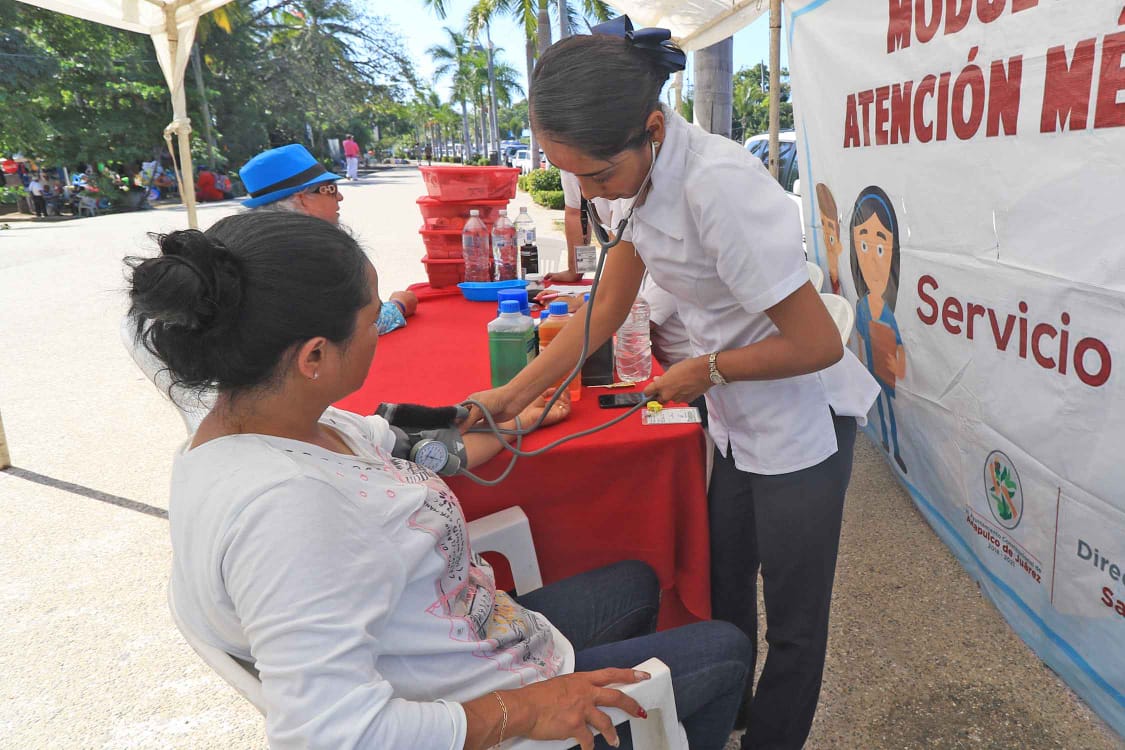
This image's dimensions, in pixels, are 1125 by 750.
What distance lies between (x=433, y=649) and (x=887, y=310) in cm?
271

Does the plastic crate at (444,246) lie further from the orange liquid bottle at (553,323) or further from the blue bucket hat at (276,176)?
the orange liquid bottle at (553,323)

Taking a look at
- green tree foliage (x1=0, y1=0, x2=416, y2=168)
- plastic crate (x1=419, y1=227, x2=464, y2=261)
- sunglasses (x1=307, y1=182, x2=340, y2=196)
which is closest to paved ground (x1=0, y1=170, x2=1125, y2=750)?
sunglasses (x1=307, y1=182, x2=340, y2=196)

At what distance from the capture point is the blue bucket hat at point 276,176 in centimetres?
287

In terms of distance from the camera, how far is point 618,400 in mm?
1783

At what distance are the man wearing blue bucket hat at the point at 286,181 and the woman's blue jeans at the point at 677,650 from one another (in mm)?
2029

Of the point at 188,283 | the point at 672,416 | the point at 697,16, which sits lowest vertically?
the point at 672,416

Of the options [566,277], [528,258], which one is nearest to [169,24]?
[528,258]

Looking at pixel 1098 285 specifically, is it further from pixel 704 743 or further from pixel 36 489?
pixel 36 489

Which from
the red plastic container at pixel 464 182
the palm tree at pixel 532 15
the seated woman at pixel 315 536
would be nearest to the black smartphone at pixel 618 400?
the seated woman at pixel 315 536

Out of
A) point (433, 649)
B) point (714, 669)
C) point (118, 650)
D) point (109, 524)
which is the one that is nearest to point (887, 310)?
point (714, 669)

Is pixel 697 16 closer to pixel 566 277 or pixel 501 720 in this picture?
pixel 566 277

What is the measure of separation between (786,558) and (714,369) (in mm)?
457

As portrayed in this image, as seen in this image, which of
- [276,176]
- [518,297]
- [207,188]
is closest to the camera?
[518,297]

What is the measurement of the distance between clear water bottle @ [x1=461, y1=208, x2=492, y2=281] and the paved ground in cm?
184
